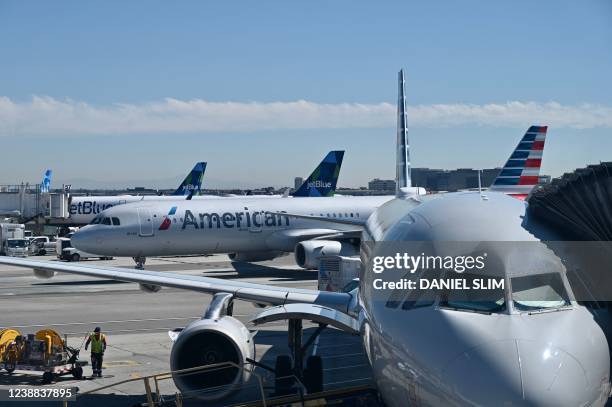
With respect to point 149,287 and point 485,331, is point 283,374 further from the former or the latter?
point 485,331

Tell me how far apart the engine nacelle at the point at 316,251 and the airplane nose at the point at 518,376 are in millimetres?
29752

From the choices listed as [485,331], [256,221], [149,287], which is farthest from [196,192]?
[485,331]

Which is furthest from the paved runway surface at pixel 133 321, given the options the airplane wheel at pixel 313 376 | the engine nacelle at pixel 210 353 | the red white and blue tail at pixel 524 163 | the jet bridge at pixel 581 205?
the red white and blue tail at pixel 524 163

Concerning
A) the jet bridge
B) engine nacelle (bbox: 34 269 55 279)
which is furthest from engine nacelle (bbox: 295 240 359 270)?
the jet bridge

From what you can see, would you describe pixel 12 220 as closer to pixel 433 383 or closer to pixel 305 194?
pixel 305 194

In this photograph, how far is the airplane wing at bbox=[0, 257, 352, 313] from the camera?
15.1 m

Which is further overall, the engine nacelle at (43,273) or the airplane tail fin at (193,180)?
the airplane tail fin at (193,180)

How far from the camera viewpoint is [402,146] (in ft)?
78.5

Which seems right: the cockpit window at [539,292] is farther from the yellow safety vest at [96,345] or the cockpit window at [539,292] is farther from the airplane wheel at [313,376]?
the yellow safety vest at [96,345]

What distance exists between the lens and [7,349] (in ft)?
61.2

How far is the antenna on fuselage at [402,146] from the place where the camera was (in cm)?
2345

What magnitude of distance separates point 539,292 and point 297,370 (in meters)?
7.06

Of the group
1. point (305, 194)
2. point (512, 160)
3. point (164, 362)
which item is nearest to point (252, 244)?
point (512, 160)

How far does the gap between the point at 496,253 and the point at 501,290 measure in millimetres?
557
